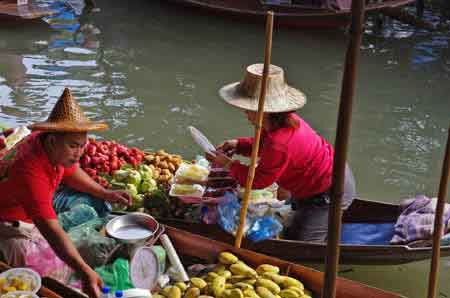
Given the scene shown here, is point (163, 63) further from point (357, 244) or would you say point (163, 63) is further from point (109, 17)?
point (357, 244)

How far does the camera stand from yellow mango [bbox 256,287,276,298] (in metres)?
3.12

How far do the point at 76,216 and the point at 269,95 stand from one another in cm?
155

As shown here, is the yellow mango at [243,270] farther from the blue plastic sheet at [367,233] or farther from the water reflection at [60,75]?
the water reflection at [60,75]

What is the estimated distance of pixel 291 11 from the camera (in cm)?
1034

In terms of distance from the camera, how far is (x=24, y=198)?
294 centimetres

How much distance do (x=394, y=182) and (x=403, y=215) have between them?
6.41ft

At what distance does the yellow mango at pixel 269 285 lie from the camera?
10.5 feet

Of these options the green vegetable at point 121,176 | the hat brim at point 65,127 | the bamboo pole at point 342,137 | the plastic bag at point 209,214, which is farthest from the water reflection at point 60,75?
the bamboo pole at point 342,137

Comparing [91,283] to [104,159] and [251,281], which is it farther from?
[104,159]

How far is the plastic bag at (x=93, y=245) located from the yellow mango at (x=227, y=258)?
669mm

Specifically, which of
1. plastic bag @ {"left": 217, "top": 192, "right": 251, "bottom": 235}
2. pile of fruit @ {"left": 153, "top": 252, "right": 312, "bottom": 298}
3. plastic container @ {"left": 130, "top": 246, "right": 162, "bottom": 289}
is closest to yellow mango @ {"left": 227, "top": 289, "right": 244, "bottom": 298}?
pile of fruit @ {"left": 153, "top": 252, "right": 312, "bottom": 298}

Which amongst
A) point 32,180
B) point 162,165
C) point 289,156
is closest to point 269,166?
point 289,156

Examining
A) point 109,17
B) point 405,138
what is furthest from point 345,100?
point 109,17

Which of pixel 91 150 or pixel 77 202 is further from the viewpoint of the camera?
pixel 91 150
